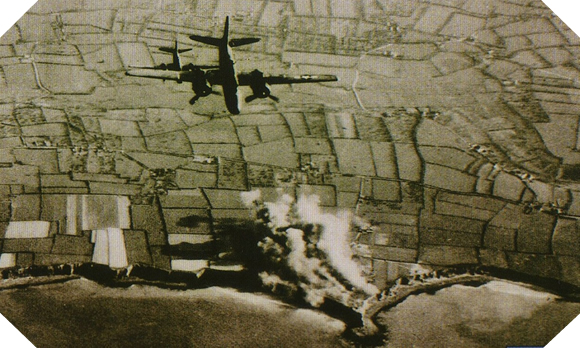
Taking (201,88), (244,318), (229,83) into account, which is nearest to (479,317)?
(244,318)

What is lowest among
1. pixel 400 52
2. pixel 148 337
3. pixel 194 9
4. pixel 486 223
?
pixel 148 337

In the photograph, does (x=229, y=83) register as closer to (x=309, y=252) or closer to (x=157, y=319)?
(x=309, y=252)

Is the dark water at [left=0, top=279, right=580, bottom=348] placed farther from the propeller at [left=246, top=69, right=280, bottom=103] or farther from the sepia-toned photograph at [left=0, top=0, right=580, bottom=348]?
the propeller at [left=246, top=69, right=280, bottom=103]

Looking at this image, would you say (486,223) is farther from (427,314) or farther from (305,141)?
(305,141)

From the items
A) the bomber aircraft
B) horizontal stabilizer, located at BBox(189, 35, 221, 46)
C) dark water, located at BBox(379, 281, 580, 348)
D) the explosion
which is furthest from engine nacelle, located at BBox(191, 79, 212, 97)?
dark water, located at BBox(379, 281, 580, 348)

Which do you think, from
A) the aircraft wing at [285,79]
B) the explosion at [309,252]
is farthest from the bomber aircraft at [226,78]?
the explosion at [309,252]

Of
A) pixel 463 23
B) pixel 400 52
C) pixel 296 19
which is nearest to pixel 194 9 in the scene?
pixel 296 19

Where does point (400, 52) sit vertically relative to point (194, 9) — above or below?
below
